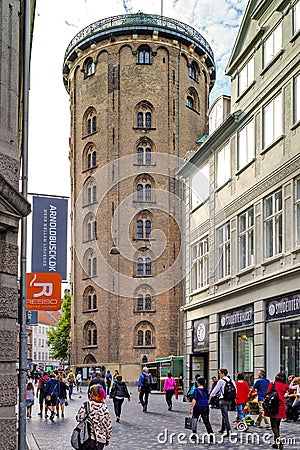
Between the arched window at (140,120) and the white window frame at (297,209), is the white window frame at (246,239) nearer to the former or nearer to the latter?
the white window frame at (297,209)

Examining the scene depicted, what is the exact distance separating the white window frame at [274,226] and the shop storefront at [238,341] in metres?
2.65

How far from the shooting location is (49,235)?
21.5 metres

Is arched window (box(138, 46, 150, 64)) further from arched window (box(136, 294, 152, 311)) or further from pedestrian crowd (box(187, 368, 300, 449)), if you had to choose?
pedestrian crowd (box(187, 368, 300, 449))

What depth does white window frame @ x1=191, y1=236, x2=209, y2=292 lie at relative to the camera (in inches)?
1371

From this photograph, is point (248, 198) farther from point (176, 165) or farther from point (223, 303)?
point (176, 165)

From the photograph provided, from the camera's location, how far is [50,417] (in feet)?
86.4

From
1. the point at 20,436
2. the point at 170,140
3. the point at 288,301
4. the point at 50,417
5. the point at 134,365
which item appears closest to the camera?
the point at 20,436

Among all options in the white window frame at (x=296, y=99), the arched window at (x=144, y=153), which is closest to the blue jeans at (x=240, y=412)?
the white window frame at (x=296, y=99)

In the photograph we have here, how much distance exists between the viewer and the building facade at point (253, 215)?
2494 centimetres

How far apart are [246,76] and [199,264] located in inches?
380

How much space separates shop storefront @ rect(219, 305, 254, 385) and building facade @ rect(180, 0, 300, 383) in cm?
4

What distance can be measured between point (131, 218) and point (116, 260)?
13.8ft

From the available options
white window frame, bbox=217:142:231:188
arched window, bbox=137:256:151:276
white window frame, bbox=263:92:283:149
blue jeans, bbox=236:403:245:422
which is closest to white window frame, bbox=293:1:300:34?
white window frame, bbox=263:92:283:149

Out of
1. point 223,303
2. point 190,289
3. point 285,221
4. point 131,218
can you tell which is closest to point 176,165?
point 131,218
